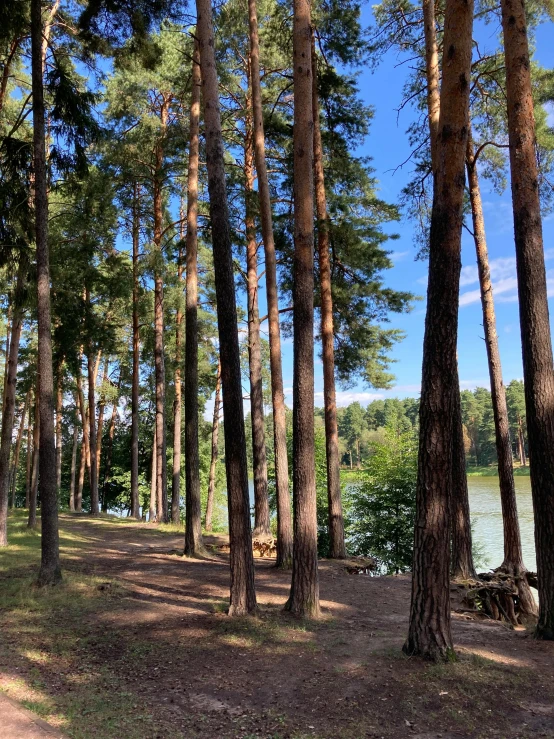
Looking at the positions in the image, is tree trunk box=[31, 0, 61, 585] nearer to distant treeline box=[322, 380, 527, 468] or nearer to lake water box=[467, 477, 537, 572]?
lake water box=[467, 477, 537, 572]

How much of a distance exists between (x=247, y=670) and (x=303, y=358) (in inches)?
138

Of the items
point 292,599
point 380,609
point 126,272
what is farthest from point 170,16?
point 380,609

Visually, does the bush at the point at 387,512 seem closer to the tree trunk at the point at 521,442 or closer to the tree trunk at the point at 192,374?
the tree trunk at the point at 192,374

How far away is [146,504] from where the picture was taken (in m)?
30.6

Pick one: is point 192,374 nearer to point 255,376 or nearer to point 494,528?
point 255,376

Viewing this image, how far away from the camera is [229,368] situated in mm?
6109

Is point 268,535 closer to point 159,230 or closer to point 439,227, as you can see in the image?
point 439,227

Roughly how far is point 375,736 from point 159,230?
49.0 ft

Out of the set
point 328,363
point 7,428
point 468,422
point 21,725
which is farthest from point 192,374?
point 468,422

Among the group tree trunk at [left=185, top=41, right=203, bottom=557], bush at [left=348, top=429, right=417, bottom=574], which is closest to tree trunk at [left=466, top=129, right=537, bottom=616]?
tree trunk at [left=185, top=41, right=203, bottom=557]

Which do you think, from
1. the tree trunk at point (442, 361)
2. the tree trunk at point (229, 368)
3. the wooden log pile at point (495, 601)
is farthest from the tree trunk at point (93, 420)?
the tree trunk at point (442, 361)

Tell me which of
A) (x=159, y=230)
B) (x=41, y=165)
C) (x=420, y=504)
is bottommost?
(x=420, y=504)

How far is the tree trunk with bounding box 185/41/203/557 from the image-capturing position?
9406 millimetres

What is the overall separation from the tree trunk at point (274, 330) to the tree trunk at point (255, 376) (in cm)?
151
